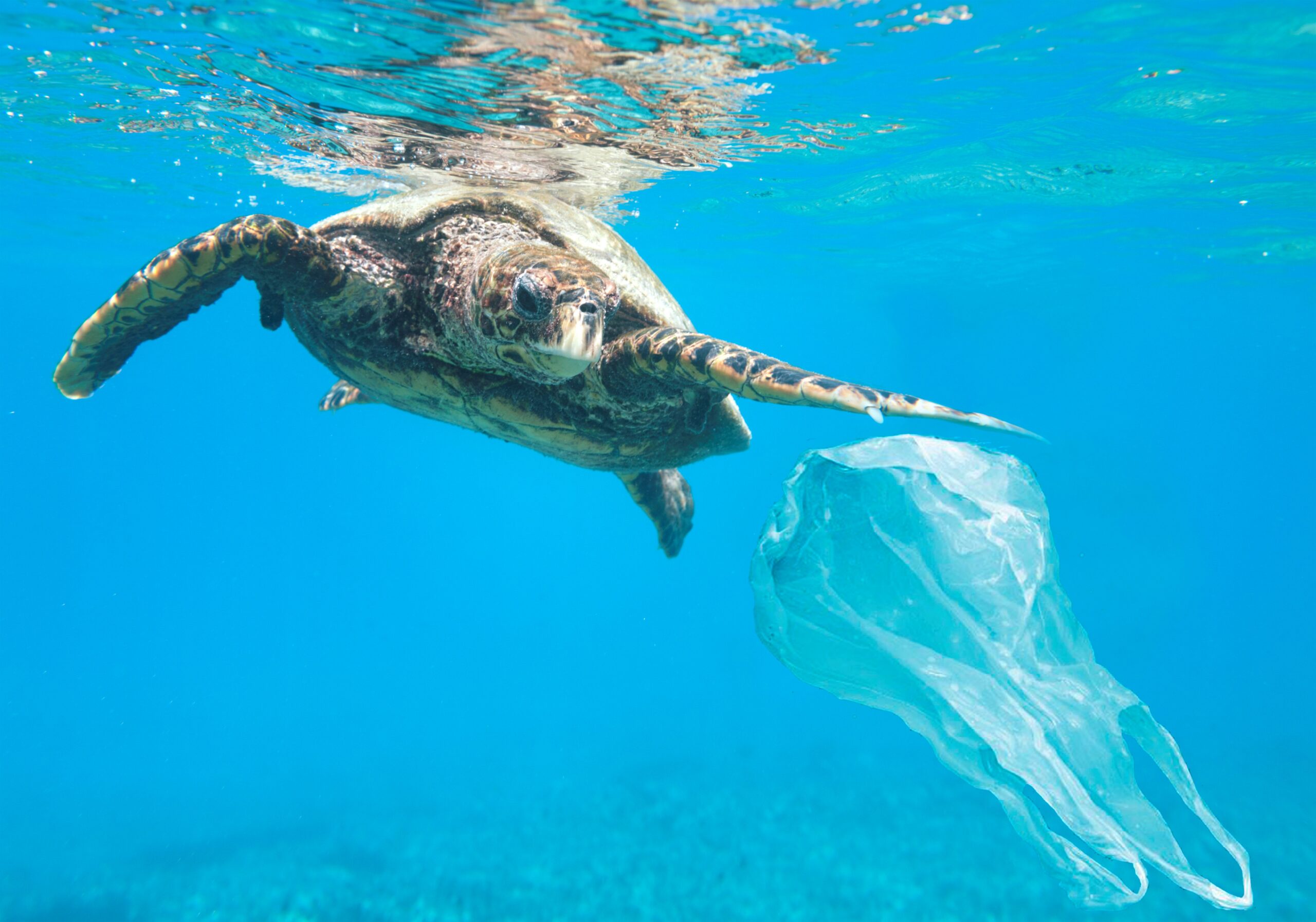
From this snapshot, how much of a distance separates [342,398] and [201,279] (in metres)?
4.27

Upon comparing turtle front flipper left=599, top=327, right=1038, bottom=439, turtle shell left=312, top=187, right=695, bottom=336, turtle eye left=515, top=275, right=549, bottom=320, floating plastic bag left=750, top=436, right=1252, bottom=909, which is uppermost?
turtle shell left=312, top=187, right=695, bottom=336

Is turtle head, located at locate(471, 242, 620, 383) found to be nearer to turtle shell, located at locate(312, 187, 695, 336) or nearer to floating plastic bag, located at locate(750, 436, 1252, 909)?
turtle shell, located at locate(312, 187, 695, 336)

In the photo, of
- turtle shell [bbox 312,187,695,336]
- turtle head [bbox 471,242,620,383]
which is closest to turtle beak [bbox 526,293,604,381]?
turtle head [bbox 471,242,620,383]

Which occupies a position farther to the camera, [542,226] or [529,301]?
[542,226]

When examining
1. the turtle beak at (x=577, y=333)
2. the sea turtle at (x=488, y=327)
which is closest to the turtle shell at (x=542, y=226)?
the sea turtle at (x=488, y=327)

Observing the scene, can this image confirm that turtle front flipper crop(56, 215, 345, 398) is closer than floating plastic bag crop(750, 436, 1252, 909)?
Yes

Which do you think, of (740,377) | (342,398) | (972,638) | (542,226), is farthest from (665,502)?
(740,377)

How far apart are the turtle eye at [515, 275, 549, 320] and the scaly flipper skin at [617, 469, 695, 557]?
3.96 m

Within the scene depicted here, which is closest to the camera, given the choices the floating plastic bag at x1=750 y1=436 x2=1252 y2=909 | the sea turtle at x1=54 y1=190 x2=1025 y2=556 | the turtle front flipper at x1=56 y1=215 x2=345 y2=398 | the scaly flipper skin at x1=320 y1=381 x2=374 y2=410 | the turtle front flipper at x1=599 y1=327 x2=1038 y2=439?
the turtle front flipper at x1=599 y1=327 x2=1038 y2=439

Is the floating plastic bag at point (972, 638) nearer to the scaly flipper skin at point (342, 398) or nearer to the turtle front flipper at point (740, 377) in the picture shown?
the turtle front flipper at point (740, 377)

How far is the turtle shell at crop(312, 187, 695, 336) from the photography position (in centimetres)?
489

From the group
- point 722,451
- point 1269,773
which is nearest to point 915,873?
point 722,451

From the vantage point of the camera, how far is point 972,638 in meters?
4.81

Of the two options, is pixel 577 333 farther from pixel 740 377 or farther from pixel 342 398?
pixel 342 398
